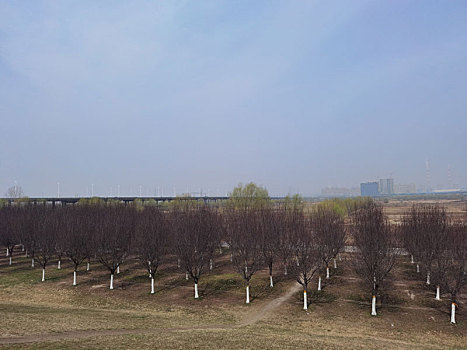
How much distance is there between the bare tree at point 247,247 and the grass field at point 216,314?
2.57m

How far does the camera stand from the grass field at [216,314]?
18891 millimetres

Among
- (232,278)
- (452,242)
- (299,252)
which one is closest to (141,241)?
(232,278)

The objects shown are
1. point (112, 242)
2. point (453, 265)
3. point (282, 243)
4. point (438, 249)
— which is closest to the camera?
point (453, 265)

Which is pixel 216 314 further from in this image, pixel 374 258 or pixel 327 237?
pixel 327 237

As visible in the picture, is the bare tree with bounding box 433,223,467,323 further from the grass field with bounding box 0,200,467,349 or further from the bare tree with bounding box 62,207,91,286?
the bare tree with bounding box 62,207,91,286

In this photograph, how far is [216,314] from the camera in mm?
28141

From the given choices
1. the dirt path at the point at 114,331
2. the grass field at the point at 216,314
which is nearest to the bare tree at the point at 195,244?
the grass field at the point at 216,314

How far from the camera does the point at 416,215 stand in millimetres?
40875

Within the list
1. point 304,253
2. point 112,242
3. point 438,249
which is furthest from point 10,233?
point 438,249

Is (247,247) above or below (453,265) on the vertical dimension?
above

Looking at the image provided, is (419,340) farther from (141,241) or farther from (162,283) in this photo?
(141,241)

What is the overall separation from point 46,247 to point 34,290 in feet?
29.8

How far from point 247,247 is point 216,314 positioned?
8974 mm

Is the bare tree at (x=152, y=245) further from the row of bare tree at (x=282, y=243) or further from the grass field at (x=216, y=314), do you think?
the grass field at (x=216, y=314)
